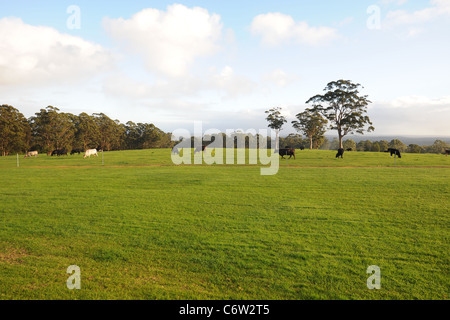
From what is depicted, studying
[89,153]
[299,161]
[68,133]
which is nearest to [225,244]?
[299,161]

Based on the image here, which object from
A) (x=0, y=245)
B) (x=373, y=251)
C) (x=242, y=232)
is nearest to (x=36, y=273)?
(x=0, y=245)

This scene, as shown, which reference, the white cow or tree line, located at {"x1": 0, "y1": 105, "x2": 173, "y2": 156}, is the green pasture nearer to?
the white cow

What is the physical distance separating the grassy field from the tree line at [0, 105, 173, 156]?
6216 cm

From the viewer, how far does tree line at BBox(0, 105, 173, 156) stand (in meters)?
58.2

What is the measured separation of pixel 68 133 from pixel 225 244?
74219 millimetres

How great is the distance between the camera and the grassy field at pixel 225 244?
4324 mm

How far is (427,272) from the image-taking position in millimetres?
4785

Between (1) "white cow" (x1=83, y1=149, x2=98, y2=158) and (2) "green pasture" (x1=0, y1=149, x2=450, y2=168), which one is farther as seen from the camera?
(1) "white cow" (x1=83, y1=149, x2=98, y2=158)

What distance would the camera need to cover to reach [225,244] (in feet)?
19.7

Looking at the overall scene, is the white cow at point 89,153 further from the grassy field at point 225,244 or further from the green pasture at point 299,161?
the grassy field at point 225,244

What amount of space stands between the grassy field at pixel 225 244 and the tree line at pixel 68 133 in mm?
62159

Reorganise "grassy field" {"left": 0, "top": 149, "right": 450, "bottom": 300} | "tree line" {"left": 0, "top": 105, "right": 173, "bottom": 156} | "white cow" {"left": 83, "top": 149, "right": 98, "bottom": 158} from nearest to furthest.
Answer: "grassy field" {"left": 0, "top": 149, "right": 450, "bottom": 300} < "white cow" {"left": 83, "top": 149, "right": 98, "bottom": 158} < "tree line" {"left": 0, "top": 105, "right": 173, "bottom": 156}

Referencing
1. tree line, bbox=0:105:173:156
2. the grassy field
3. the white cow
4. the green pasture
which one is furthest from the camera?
tree line, bbox=0:105:173:156

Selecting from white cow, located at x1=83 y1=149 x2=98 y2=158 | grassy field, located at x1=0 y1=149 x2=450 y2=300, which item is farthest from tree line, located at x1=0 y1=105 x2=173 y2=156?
grassy field, located at x1=0 y1=149 x2=450 y2=300
